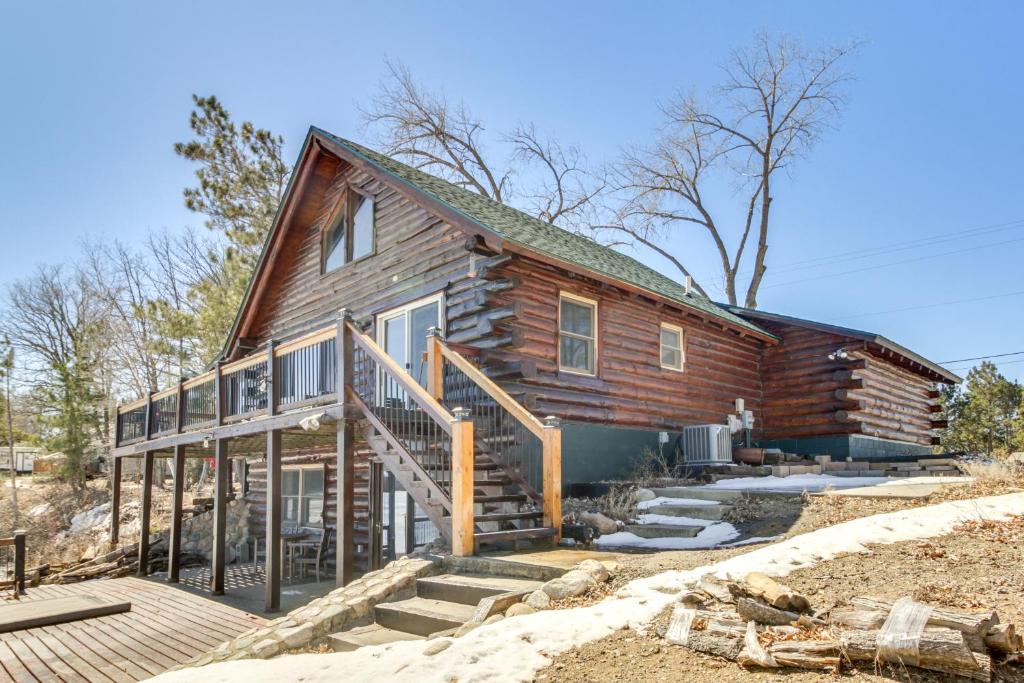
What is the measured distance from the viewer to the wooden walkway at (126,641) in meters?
7.18

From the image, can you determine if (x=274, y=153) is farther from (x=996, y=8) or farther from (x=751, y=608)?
(x=751, y=608)

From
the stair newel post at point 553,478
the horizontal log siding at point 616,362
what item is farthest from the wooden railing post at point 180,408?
the stair newel post at point 553,478

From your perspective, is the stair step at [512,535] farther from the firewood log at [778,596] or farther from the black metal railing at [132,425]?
the black metal railing at [132,425]

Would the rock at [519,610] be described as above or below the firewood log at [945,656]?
below

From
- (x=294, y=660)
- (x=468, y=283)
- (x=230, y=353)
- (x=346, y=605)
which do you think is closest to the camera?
(x=294, y=660)

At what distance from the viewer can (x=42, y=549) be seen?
2161cm

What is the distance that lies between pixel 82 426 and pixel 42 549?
7956 mm

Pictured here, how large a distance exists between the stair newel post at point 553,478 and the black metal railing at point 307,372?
3.01 metres

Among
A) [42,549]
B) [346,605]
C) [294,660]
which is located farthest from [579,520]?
[42,549]

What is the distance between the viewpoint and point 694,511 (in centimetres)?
902

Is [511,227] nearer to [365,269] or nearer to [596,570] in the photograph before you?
[365,269]

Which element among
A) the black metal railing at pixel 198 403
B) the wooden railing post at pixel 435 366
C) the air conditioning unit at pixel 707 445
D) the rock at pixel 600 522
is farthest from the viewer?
the air conditioning unit at pixel 707 445

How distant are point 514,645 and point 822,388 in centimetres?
1364

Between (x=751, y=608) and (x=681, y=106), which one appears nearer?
(x=751, y=608)
